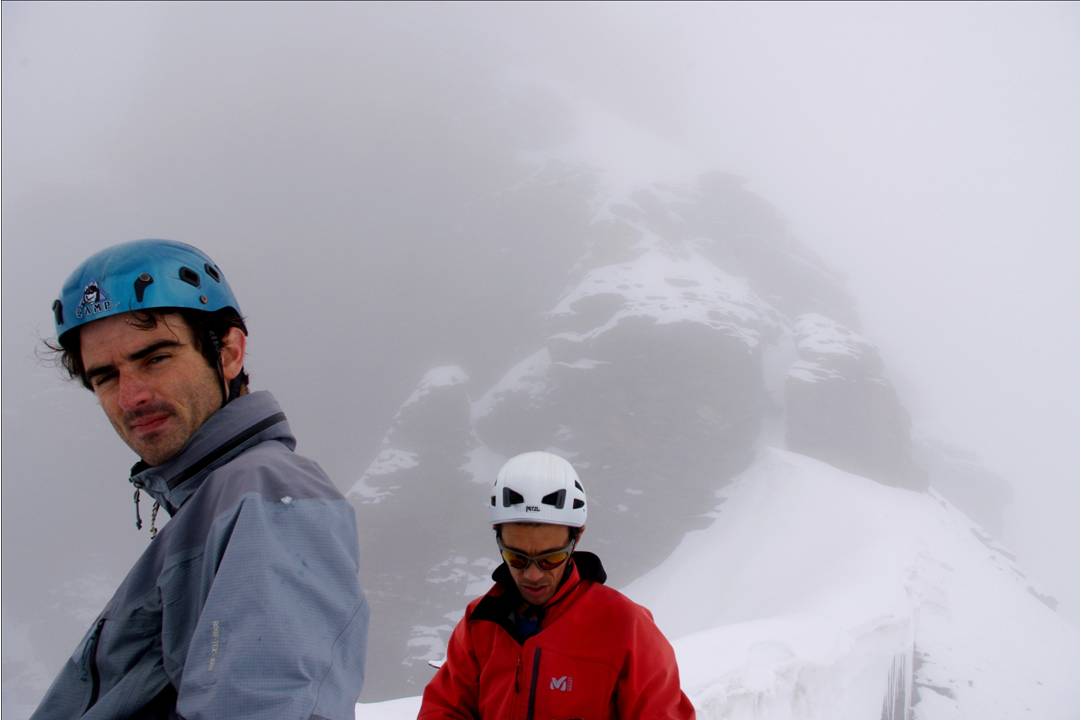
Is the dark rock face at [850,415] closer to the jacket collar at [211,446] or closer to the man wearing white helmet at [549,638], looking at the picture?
the man wearing white helmet at [549,638]

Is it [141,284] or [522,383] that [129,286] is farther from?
[522,383]

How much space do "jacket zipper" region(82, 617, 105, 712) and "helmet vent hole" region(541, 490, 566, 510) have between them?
2255 mm

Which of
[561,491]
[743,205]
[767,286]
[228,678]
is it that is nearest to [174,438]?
[228,678]

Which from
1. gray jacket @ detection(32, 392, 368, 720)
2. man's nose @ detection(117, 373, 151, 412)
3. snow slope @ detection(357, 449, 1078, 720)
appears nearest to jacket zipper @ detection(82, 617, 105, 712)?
gray jacket @ detection(32, 392, 368, 720)

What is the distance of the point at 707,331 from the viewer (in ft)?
195

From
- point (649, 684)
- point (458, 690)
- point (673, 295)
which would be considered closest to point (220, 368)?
point (458, 690)

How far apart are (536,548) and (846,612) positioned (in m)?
15.7

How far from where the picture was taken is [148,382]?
1.79 metres

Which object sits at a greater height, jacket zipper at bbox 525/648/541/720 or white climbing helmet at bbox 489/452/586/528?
white climbing helmet at bbox 489/452/586/528

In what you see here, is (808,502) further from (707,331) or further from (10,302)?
(10,302)

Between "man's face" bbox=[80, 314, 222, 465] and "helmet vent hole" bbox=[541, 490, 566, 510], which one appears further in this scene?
"helmet vent hole" bbox=[541, 490, 566, 510]

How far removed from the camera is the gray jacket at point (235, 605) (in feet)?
4.15

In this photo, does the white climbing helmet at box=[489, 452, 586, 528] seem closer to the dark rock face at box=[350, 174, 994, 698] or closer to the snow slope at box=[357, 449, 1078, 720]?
the snow slope at box=[357, 449, 1078, 720]

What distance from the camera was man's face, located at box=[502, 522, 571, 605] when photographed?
329 centimetres
